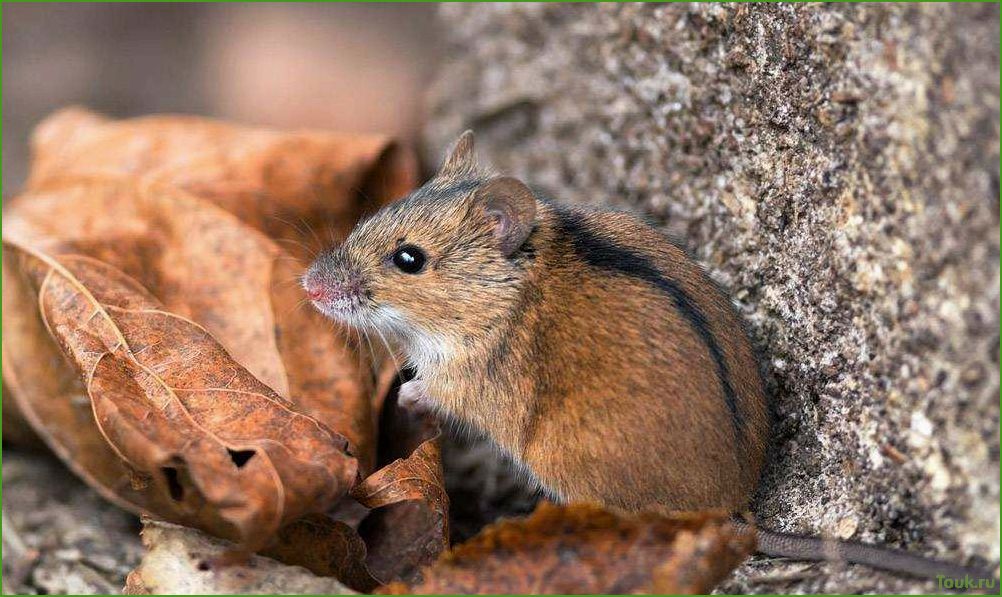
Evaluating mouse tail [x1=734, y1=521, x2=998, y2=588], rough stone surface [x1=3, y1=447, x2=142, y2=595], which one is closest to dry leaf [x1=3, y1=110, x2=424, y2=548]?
rough stone surface [x1=3, y1=447, x2=142, y2=595]

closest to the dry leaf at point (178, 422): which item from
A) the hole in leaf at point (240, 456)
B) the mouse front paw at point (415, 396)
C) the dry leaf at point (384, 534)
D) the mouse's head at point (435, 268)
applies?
the hole in leaf at point (240, 456)

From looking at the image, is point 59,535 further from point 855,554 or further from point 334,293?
point 855,554

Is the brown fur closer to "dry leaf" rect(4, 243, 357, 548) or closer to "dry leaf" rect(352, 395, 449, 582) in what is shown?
"dry leaf" rect(352, 395, 449, 582)

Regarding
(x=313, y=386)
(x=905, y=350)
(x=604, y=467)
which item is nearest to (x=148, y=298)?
(x=313, y=386)

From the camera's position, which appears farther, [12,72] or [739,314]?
[12,72]

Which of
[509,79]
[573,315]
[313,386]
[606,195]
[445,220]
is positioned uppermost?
[509,79]

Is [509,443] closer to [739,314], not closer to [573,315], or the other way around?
[573,315]
